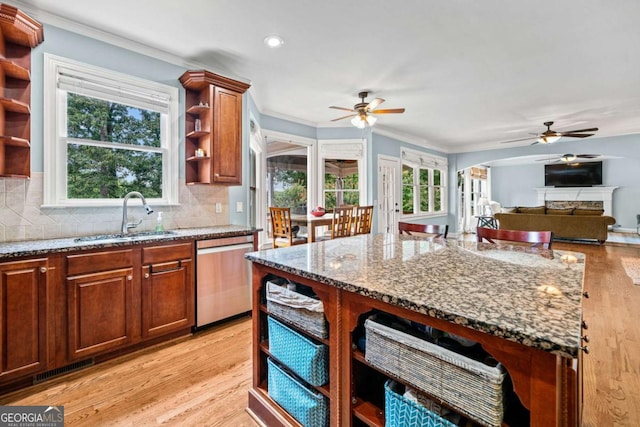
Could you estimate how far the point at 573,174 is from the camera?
33.0 ft

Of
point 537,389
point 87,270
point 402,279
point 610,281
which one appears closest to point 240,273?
point 87,270

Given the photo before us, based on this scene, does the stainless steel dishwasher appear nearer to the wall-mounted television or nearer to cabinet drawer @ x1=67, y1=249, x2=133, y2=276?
cabinet drawer @ x1=67, y1=249, x2=133, y2=276

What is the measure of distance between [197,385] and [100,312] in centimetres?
88

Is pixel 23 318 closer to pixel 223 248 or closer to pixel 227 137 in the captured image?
Result: pixel 223 248

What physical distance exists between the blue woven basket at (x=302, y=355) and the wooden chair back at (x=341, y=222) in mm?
2832

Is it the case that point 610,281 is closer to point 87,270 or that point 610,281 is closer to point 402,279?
point 402,279

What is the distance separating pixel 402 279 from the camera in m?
1.19

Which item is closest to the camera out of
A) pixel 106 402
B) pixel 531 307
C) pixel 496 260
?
pixel 531 307

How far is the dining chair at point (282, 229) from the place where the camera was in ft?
13.8

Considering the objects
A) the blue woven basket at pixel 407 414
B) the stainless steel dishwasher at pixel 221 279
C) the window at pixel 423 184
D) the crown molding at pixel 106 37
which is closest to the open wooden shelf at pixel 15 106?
the crown molding at pixel 106 37

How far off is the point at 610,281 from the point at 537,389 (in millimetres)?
4829

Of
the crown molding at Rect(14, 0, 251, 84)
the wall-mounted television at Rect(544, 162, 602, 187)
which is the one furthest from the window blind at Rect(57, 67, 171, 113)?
the wall-mounted television at Rect(544, 162, 602, 187)

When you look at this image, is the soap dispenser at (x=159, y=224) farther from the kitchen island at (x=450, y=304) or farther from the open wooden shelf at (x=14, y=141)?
the kitchen island at (x=450, y=304)

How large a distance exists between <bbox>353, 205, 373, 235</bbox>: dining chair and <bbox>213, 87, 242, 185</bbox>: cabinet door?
2.01 meters
